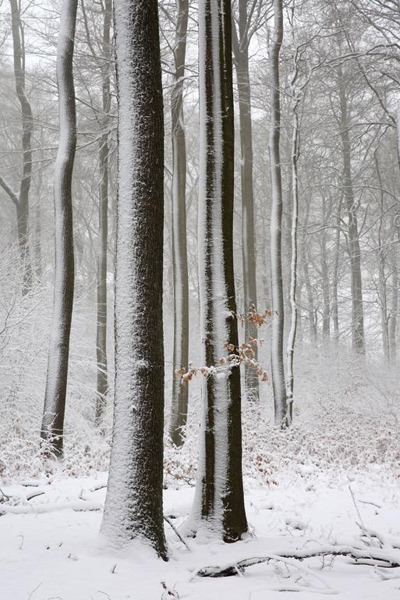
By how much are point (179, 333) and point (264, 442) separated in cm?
267

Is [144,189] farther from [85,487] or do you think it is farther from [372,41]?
[372,41]

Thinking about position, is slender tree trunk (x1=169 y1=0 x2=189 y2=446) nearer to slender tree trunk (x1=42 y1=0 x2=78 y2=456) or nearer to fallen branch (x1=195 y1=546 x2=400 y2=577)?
slender tree trunk (x1=42 y1=0 x2=78 y2=456)

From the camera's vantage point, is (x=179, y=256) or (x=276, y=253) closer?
(x=179, y=256)

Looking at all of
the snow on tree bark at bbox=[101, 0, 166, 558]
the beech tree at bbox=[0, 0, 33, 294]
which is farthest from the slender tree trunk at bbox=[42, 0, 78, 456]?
the beech tree at bbox=[0, 0, 33, 294]

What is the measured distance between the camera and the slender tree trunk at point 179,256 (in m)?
11.1

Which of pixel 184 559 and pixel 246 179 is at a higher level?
pixel 246 179

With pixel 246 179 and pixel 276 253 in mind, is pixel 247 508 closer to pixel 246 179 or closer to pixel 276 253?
pixel 276 253

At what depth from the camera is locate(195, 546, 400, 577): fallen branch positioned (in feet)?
14.6

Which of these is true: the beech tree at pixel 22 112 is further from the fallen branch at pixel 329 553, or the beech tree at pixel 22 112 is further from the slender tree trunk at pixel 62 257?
the fallen branch at pixel 329 553

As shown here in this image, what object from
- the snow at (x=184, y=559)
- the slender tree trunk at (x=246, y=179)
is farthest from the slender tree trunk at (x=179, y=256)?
the snow at (x=184, y=559)

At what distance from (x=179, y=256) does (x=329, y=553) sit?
7.55 m

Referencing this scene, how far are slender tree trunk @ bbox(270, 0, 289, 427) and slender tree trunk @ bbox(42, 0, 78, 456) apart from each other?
3.99 m

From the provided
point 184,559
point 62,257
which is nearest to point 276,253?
point 62,257

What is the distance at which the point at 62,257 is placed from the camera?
9789 mm
